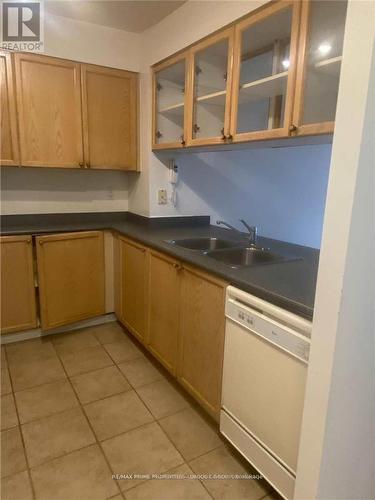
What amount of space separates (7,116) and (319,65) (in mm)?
2068

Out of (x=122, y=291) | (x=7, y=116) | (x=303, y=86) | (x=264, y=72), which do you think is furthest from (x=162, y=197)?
(x=303, y=86)

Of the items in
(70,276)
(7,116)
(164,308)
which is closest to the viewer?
(164,308)

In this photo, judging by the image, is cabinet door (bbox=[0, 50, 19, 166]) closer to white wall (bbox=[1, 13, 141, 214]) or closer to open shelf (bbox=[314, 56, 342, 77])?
white wall (bbox=[1, 13, 141, 214])

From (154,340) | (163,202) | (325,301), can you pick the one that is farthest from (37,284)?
(325,301)

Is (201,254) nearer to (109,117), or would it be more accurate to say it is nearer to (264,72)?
(264,72)

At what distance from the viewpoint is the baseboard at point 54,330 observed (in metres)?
2.60

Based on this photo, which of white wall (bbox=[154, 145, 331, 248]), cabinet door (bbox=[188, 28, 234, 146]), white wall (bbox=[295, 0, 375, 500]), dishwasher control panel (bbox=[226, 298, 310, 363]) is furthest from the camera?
white wall (bbox=[154, 145, 331, 248])

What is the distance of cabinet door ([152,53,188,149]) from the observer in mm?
2285

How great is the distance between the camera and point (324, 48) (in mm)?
1400

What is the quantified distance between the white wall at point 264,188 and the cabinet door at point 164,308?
944 mm

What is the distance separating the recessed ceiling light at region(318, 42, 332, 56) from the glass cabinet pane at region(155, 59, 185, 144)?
1052mm

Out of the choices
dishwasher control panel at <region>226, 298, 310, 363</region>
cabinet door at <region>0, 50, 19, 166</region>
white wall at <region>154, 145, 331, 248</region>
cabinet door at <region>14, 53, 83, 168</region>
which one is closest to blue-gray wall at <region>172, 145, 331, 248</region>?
white wall at <region>154, 145, 331, 248</region>

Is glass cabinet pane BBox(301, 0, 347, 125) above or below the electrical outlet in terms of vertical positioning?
above

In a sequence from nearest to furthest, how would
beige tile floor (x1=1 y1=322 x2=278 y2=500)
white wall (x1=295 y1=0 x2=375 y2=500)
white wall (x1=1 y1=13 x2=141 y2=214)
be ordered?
1. white wall (x1=295 y1=0 x2=375 y2=500)
2. beige tile floor (x1=1 y1=322 x2=278 y2=500)
3. white wall (x1=1 y1=13 x2=141 y2=214)
